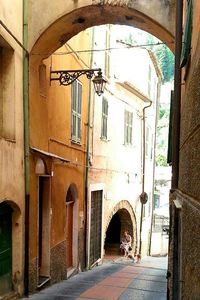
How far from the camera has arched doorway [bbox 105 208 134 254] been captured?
70.6 feet

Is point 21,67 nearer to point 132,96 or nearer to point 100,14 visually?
point 100,14

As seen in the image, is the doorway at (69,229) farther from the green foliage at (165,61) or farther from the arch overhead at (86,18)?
the green foliage at (165,61)

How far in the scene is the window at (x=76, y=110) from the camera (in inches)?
526

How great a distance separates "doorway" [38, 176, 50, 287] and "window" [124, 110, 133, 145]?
9.50m

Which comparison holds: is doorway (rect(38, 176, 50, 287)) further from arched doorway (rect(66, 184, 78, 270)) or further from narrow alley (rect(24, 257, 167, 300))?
arched doorway (rect(66, 184, 78, 270))

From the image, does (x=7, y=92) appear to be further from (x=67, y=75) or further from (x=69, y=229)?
(x=69, y=229)

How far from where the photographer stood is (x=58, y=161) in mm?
11797

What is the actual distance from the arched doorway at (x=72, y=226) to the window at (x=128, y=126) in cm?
686

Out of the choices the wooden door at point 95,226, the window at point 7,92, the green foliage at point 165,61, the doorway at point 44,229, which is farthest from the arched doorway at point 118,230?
the green foliage at point 165,61

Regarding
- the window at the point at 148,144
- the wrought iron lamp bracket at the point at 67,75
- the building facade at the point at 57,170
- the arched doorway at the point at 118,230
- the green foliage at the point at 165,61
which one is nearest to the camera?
the building facade at the point at 57,170

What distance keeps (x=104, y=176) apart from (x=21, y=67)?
28.8 ft

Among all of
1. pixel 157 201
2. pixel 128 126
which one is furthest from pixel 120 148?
pixel 157 201

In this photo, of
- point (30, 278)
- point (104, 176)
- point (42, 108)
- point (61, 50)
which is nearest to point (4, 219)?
point (30, 278)

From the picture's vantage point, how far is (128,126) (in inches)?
814
